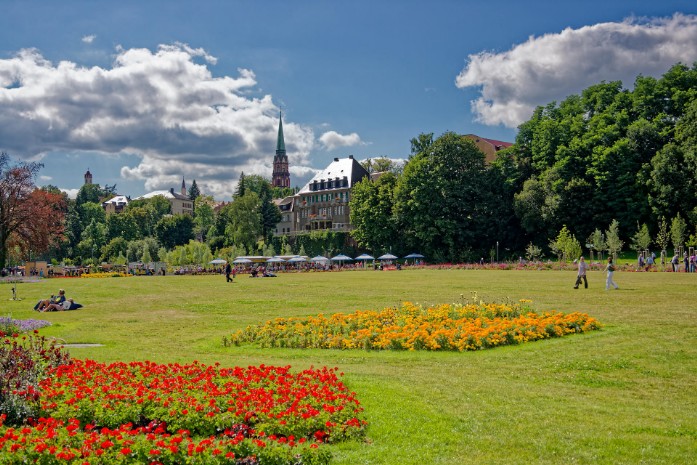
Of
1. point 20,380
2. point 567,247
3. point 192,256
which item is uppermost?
point 567,247

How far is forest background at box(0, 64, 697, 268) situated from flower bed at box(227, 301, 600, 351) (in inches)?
1792

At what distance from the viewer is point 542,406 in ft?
31.2

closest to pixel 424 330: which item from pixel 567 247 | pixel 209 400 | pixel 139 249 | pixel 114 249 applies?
pixel 209 400

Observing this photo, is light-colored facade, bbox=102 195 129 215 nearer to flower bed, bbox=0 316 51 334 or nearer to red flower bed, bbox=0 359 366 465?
flower bed, bbox=0 316 51 334

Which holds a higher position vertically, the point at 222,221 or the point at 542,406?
the point at 222,221

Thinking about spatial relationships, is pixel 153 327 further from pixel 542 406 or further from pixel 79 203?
pixel 79 203

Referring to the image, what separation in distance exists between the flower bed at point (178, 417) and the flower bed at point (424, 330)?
4.54 metres

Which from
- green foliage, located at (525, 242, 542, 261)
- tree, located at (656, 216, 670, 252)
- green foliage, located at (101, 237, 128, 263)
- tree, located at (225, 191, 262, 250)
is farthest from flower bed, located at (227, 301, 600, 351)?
green foliage, located at (101, 237, 128, 263)

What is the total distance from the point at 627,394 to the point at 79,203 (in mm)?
164490

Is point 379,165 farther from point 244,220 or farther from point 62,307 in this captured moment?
point 62,307

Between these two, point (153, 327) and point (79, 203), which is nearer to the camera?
point (153, 327)

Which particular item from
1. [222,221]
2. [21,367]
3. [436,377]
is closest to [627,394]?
[436,377]

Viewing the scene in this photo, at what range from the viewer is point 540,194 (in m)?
72.4

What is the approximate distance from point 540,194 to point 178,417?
6930cm
